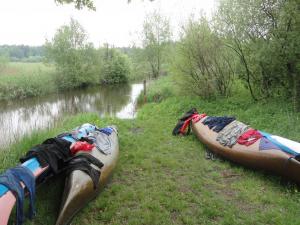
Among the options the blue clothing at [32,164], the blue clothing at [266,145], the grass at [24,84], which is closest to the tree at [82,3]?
the blue clothing at [32,164]

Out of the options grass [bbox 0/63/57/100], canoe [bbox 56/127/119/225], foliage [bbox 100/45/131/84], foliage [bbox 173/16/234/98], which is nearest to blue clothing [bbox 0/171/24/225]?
canoe [bbox 56/127/119/225]

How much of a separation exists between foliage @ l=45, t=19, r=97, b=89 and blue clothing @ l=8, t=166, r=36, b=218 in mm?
19162

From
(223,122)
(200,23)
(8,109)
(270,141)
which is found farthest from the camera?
(8,109)

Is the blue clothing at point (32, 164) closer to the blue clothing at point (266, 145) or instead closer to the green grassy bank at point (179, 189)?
the green grassy bank at point (179, 189)

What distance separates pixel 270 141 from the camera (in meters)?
4.49

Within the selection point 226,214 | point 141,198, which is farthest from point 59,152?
point 226,214

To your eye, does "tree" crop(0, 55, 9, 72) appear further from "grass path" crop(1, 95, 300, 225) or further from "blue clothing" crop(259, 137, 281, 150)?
Result: "blue clothing" crop(259, 137, 281, 150)

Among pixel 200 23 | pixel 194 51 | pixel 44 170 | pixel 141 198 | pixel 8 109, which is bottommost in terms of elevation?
pixel 8 109

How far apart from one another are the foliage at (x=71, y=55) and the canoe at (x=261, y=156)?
18.3m

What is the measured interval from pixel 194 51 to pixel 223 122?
164 inches

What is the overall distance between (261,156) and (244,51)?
4810 mm

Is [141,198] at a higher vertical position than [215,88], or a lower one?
lower

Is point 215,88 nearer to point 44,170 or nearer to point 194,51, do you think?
point 194,51

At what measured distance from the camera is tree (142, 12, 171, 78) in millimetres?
22766
